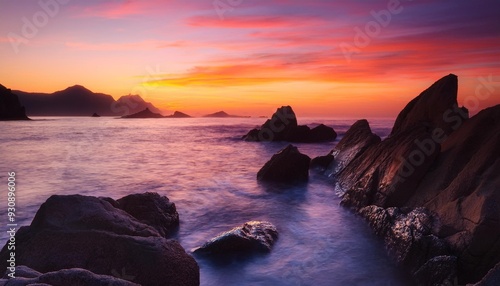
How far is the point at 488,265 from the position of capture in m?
6.35

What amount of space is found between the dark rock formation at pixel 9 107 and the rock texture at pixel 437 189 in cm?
11900

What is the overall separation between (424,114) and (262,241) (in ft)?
27.7

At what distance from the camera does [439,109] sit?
12.7 metres

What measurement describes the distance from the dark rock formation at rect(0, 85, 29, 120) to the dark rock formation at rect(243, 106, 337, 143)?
9636cm

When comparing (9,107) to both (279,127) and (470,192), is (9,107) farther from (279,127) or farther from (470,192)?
(470,192)

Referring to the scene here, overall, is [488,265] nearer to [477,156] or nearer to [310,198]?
[477,156]

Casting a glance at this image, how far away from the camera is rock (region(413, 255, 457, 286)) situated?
634 cm

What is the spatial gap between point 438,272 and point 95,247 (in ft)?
20.6

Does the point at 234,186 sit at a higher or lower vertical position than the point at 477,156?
lower

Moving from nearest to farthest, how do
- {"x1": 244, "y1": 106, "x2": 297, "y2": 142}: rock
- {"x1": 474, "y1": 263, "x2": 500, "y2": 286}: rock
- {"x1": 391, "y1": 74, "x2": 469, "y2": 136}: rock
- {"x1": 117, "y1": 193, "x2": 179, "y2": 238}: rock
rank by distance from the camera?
1. {"x1": 474, "y1": 263, "x2": 500, "y2": 286}: rock
2. {"x1": 117, "y1": 193, "x2": 179, "y2": 238}: rock
3. {"x1": 391, "y1": 74, "x2": 469, "y2": 136}: rock
4. {"x1": 244, "y1": 106, "x2": 297, "y2": 142}: rock

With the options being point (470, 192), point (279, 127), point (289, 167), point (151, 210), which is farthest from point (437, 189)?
point (279, 127)

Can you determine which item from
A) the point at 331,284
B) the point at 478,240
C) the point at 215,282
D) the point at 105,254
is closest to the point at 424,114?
the point at 478,240

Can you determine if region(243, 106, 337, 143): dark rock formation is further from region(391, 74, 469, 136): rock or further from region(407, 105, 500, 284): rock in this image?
region(407, 105, 500, 284): rock

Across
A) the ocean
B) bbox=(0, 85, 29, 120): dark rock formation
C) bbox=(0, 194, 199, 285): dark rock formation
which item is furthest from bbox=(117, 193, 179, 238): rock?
bbox=(0, 85, 29, 120): dark rock formation
